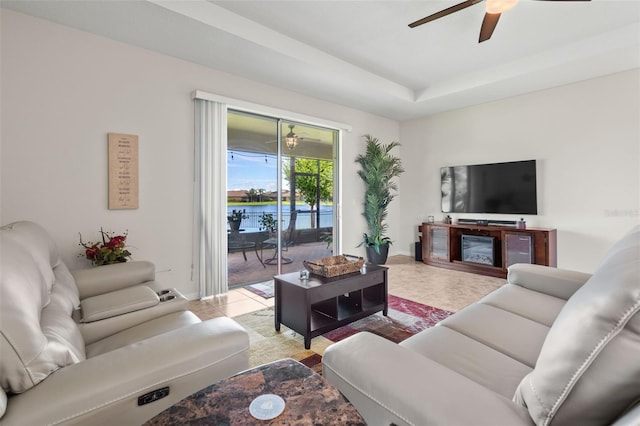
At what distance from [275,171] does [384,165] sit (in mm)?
2050

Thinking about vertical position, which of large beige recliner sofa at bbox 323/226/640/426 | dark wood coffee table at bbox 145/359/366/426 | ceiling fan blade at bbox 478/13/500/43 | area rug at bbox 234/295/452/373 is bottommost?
area rug at bbox 234/295/452/373

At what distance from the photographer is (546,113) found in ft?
14.7

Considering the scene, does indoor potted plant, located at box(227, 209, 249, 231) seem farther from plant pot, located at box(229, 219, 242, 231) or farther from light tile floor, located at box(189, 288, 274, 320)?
light tile floor, located at box(189, 288, 274, 320)

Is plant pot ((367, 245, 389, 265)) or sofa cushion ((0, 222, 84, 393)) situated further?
plant pot ((367, 245, 389, 265))

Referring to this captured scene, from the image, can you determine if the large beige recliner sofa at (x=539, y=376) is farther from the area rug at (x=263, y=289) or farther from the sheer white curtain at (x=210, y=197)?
the sheer white curtain at (x=210, y=197)

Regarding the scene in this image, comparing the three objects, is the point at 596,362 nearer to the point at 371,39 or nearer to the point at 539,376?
the point at 539,376

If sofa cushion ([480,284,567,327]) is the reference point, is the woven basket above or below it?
above

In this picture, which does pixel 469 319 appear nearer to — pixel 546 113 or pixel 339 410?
pixel 339 410

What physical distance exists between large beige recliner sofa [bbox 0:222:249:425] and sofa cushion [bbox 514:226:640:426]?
3.50 ft

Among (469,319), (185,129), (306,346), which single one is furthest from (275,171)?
(469,319)

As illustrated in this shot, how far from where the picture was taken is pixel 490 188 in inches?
194

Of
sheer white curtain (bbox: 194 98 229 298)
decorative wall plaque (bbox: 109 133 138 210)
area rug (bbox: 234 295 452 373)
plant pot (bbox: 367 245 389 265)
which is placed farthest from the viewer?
plant pot (bbox: 367 245 389 265)

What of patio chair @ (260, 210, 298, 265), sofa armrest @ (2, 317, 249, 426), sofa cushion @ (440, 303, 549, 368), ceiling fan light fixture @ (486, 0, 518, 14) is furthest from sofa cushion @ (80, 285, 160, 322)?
ceiling fan light fixture @ (486, 0, 518, 14)

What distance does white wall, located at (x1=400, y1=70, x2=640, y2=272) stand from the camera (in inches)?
153
